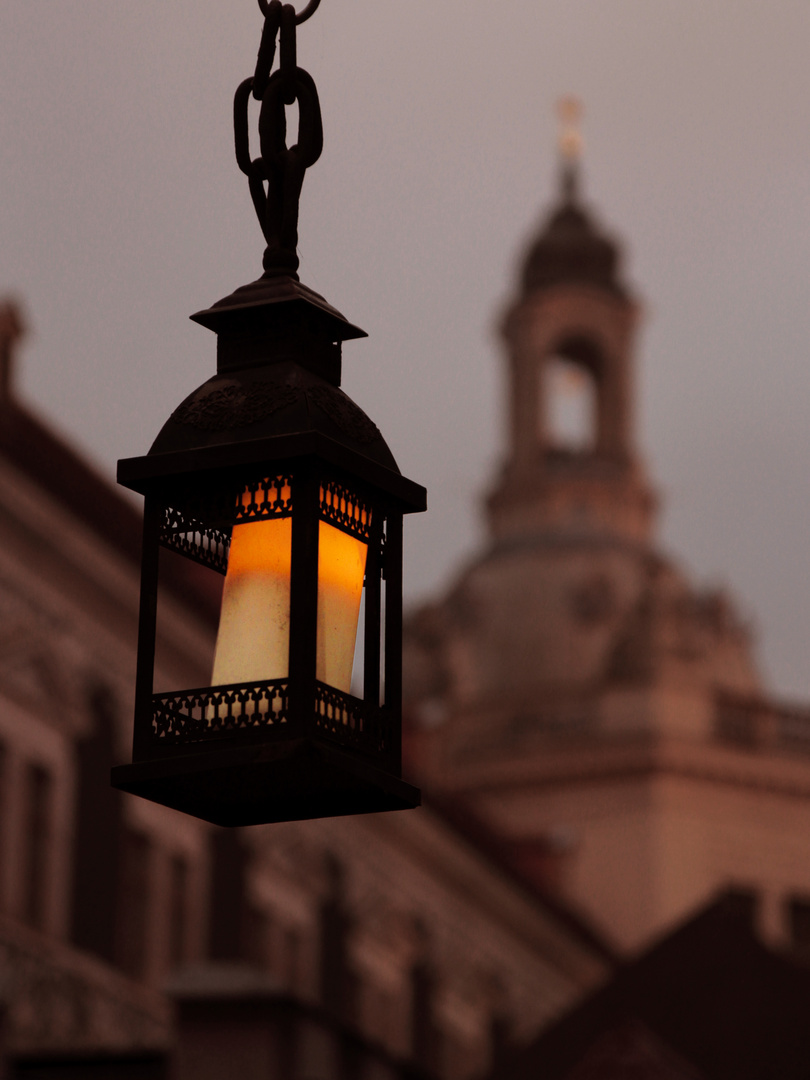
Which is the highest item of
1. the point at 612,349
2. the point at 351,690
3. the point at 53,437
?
the point at 612,349

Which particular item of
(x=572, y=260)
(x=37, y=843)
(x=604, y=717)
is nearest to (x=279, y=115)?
(x=37, y=843)

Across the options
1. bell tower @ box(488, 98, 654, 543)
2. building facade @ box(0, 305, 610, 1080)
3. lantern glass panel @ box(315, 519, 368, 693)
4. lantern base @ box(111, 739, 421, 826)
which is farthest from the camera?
bell tower @ box(488, 98, 654, 543)

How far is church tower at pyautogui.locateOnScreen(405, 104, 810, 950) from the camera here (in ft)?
144

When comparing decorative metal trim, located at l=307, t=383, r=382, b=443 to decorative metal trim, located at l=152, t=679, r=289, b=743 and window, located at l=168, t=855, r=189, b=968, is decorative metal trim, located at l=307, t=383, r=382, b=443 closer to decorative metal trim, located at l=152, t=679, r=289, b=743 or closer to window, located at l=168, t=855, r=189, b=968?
decorative metal trim, located at l=152, t=679, r=289, b=743

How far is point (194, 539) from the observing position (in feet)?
14.3

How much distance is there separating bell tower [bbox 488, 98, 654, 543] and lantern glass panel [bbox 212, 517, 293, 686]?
51427 mm

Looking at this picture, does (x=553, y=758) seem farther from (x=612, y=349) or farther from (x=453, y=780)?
(x=612, y=349)

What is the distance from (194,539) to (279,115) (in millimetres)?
775

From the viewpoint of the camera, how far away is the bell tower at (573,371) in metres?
56.2

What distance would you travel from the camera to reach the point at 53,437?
22.8 meters

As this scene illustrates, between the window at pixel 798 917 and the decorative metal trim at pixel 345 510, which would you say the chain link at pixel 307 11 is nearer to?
the decorative metal trim at pixel 345 510

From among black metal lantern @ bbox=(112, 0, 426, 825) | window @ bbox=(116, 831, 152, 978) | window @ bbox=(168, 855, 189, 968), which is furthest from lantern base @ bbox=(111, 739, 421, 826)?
window @ bbox=(168, 855, 189, 968)

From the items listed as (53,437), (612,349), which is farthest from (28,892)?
(612,349)

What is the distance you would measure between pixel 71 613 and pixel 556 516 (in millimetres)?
33466
